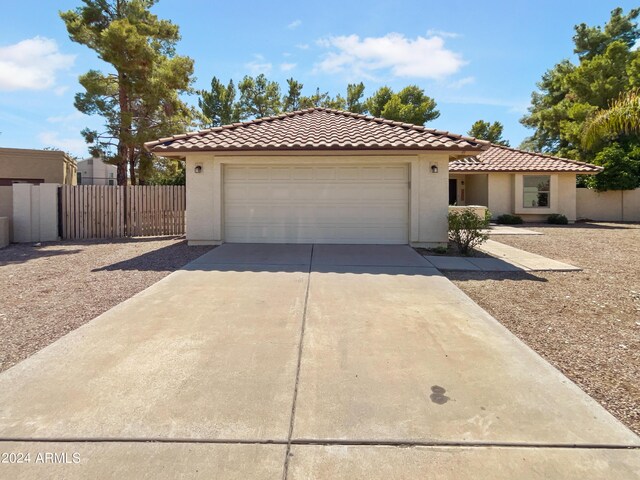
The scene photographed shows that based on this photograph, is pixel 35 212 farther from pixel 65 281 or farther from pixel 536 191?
pixel 536 191

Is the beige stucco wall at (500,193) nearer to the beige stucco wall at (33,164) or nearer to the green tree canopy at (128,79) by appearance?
the green tree canopy at (128,79)

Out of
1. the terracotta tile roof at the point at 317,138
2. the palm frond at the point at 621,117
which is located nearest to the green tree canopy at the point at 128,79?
the terracotta tile roof at the point at 317,138

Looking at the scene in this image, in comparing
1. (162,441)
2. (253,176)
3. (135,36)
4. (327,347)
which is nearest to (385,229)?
(253,176)

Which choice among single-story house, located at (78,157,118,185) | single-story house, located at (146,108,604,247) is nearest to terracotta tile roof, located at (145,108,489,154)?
single-story house, located at (146,108,604,247)

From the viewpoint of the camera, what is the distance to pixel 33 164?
1919cm

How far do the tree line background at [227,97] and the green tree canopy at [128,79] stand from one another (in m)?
0.04

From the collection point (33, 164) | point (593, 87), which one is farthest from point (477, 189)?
point (33, 164)

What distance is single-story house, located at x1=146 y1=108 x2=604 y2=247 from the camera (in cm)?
1038

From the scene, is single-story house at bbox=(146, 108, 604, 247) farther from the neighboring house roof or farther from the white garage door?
the neighboring house roof

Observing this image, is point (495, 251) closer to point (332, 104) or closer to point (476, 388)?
point (476, 388)

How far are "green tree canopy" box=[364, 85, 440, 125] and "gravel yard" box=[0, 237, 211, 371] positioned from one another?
21.7 meters

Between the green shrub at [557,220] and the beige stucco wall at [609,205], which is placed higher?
the beige stucco wall at [609,205]

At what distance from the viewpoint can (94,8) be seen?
58.0ft

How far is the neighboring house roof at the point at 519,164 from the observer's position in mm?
20062
